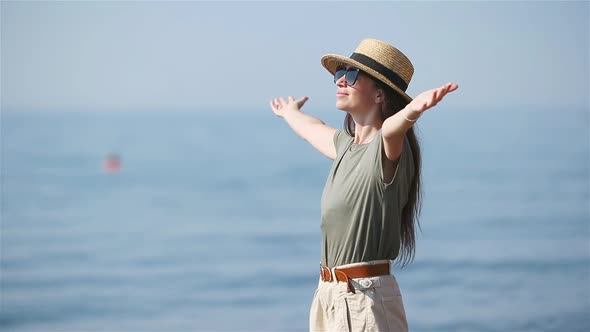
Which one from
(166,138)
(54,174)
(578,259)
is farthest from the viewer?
(166,138)

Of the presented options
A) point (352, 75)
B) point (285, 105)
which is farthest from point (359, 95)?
point (285, 105)

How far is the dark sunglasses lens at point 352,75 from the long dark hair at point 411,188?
61mm

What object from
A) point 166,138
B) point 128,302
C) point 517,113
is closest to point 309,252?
point 128,302

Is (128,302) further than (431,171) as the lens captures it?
No

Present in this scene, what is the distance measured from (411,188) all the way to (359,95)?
33 cm

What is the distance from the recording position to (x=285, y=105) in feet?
14.4

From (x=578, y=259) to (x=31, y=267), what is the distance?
6593 millimetres

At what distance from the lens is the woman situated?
343 cm

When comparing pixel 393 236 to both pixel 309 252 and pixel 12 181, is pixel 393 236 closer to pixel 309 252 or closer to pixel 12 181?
pixel 309 252

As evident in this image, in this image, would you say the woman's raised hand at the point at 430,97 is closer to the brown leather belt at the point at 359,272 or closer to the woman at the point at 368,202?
the woman at the point at 368,202

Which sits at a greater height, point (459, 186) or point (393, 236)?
point (459, 186)

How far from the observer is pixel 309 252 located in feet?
46.9

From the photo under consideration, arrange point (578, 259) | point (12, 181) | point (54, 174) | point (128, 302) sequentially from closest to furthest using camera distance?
1. point (128, 302)
2. point (578, 259)
3. point (12, 181)
4. point (54, 174)

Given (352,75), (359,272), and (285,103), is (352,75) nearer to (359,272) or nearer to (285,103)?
(359,272)
